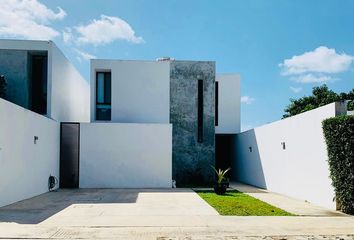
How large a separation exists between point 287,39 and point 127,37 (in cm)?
762

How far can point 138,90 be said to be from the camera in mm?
20734


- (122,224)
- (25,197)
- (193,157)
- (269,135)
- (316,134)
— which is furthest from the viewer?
(193,157)

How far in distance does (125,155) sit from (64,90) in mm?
5129

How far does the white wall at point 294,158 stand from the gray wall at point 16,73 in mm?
11427

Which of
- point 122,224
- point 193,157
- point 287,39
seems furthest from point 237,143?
point 122,224

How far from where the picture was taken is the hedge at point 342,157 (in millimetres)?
9523

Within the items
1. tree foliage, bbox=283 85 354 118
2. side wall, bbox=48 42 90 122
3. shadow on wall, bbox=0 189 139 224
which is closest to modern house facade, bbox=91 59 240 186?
side wall, bbox=48 42 90 122

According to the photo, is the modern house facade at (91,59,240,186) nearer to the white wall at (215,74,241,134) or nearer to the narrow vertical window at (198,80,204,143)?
the narrow vertical window at (198,80,204,143)

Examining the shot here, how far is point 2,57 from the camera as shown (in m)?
17.8

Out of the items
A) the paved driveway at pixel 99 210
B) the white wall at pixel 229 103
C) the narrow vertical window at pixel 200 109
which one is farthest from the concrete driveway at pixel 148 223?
the white wall at pixel 229 103

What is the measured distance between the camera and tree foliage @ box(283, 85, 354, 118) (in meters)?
36.2

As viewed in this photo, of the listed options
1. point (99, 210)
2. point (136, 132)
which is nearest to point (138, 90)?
point (136, 132)

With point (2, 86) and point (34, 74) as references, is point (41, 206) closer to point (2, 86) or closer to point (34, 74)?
point (2, 86)

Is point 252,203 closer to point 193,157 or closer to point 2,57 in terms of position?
point 193,157
